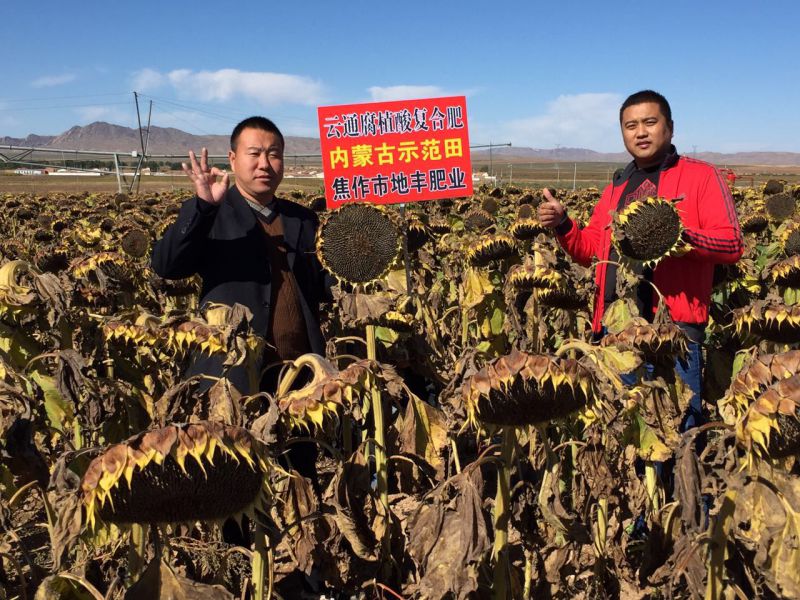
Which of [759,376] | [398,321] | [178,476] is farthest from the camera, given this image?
[398,321]

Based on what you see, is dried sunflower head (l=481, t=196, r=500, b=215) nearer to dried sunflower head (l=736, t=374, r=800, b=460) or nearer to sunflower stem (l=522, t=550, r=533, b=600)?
sunflower stem (l=522, t=550, r=533, b=600)

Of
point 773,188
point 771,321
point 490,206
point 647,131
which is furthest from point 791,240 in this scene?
point 773,188

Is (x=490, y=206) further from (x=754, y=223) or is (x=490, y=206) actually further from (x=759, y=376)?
(x=759, y=376)

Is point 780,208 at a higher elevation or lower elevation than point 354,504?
higher

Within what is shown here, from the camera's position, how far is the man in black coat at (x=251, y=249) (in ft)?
9.18

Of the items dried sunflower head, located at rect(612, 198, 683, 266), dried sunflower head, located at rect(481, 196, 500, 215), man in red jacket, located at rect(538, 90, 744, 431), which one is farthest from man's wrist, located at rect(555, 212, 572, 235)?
dried sunflower head, located at rect(481, 196, 500, 215)

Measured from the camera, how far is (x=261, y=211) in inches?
122

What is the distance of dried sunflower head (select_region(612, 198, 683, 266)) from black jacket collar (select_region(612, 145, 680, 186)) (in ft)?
1.60

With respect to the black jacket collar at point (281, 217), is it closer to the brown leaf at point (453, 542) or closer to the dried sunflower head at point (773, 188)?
the brown leaf at point (453, 542)

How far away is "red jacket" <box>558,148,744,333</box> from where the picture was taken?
295cm

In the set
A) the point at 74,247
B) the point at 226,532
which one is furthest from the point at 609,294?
the point at 74,247

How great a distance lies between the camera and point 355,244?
9.81 ft

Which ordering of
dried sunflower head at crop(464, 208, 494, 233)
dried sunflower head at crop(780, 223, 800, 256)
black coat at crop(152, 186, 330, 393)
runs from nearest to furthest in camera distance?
1. black coat at crop(152, 186, 330, 393)
2. dried sunflower head at crop(780, 223, 800, 256)
3. dried sunflower head at crop(464, 208, 494, 233)

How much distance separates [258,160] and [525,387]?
66.8 inches
